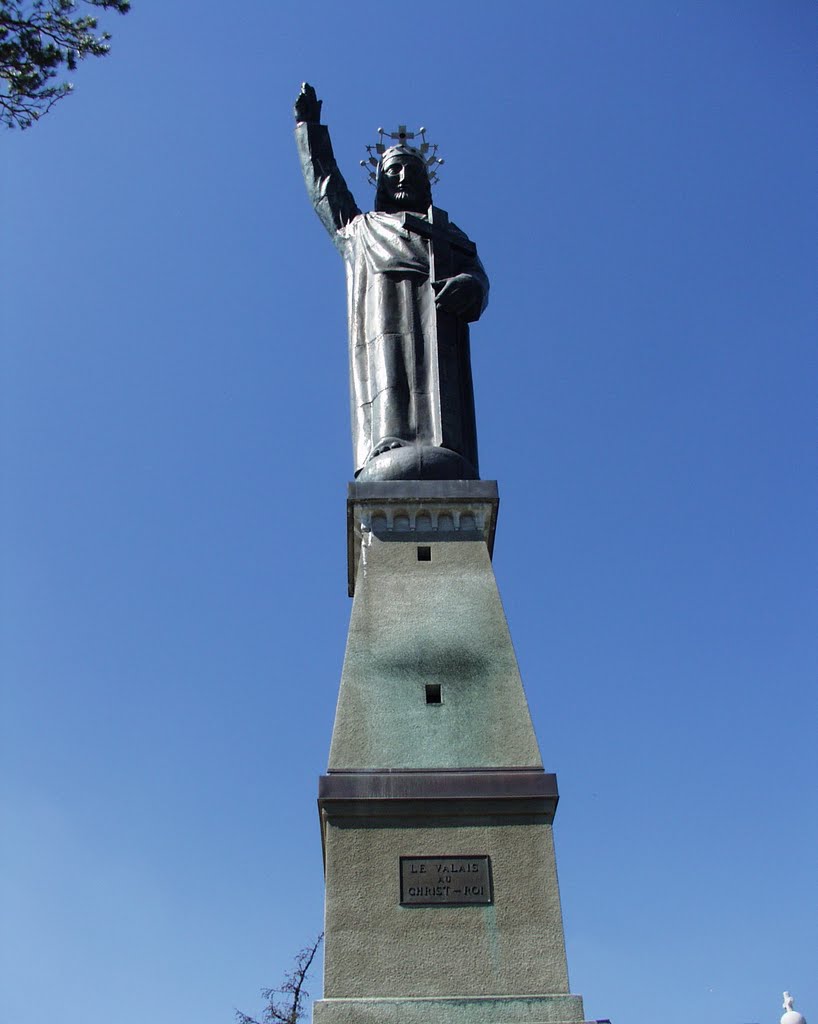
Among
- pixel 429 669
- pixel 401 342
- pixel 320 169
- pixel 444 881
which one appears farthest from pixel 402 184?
pixel 444 881

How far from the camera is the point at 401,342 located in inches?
533

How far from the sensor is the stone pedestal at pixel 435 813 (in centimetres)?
900

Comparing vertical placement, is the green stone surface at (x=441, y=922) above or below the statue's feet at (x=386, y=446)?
below

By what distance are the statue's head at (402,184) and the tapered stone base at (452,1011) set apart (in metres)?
9.69

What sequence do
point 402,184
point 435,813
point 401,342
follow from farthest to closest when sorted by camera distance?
point 402,184 → point 401,342 → point 435,813

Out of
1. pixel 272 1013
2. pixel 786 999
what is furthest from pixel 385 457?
pixel 272 1013

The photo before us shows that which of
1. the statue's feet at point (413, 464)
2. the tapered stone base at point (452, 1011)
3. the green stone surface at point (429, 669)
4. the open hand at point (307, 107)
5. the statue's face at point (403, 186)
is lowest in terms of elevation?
the tapered stone base at point (452, 1011)

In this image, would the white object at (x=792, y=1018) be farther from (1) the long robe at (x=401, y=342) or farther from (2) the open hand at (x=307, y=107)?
(2) the open hand at (x=307, y=107)

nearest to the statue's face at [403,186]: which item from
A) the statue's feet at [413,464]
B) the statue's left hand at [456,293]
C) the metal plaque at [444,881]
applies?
the statue's left hand at [456,293]

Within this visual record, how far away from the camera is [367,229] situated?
14.5m

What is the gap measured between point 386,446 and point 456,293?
2.28 metres

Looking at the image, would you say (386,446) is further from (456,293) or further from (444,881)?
(444,881)

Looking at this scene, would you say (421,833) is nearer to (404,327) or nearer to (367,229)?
(404,327)

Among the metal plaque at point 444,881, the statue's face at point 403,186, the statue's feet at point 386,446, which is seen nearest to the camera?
the metal plaque at point 444,881
